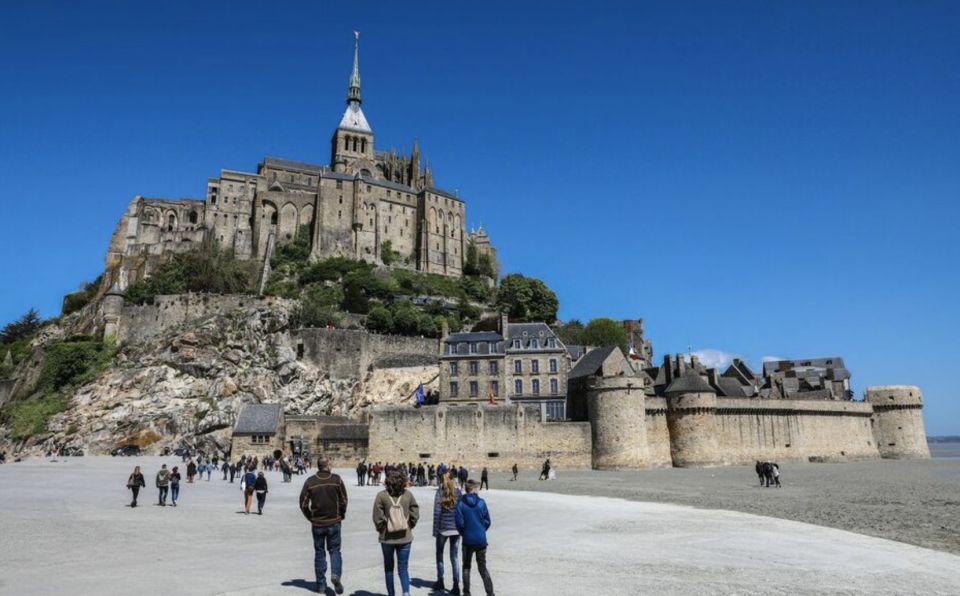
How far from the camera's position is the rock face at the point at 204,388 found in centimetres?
4475

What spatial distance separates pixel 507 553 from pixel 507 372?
38380 millimetres

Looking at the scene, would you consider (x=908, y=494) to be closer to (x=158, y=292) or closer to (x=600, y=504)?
(x=600, y=504)

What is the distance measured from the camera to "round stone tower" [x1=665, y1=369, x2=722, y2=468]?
43281 millimetres

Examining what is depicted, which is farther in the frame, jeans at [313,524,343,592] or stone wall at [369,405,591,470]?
stone wall at [369,405,591,470]

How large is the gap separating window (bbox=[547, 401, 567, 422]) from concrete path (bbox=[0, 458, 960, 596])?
28.7 meters

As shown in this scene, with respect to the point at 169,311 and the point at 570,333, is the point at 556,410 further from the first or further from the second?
the point at 169,311

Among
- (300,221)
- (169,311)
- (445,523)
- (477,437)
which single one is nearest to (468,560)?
(445,523)

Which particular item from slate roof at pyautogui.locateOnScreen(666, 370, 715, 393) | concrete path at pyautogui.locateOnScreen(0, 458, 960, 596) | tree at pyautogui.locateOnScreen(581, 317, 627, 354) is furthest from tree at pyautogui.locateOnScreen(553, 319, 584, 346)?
concrete path at pyautogui.locateOnScreen(0, 458, 960, 596)

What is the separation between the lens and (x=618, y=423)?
135 ft

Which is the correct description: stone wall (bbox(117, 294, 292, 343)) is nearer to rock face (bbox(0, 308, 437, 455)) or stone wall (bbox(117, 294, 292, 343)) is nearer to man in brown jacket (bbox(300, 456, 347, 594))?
rock face (bbox(0, 308, 437, 455))

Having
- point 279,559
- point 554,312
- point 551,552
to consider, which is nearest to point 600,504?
point 551,552

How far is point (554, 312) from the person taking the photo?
246ft

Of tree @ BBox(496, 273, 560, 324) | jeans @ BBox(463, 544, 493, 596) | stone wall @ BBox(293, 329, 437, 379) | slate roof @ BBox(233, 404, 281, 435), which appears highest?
tree @ BBox(496, 273, 560, 324)

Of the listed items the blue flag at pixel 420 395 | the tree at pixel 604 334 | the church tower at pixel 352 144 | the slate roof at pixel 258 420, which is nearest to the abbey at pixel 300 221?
the church tower at pixel 352 144
